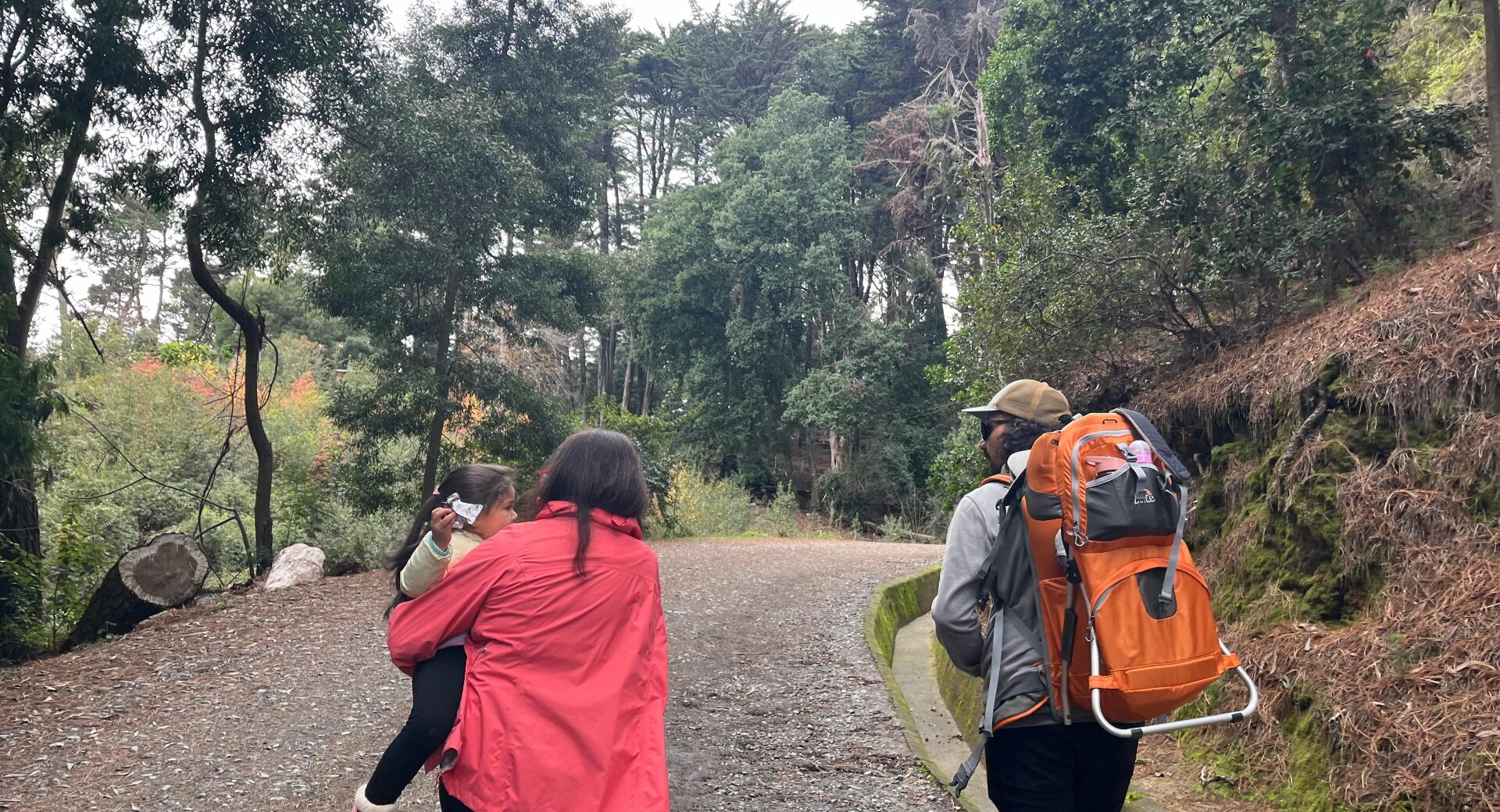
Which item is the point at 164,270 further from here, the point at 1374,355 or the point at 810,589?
the point at 1374,355

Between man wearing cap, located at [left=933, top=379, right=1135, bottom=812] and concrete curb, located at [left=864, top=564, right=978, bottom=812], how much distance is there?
216cm

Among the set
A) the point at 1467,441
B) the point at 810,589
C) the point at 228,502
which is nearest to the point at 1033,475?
the point at 1467,441

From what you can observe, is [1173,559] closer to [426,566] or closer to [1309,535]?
[426,566]

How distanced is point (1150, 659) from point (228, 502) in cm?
1685

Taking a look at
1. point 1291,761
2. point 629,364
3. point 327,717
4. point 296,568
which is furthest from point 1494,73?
point 629,364

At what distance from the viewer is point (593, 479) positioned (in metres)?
2.51

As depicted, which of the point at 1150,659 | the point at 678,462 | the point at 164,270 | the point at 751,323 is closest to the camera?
the point at 1150,659

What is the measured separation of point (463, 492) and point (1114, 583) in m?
1.89

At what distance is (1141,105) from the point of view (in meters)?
10.9

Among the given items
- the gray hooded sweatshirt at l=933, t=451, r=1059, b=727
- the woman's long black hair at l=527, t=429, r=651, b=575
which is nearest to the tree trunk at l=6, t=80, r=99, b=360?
the woman's long black hair at l=527, t=429, r=651, b=575

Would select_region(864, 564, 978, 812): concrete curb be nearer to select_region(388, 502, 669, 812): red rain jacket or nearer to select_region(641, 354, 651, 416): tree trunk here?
select_region(388, 502, 669, 812): red rain jacket

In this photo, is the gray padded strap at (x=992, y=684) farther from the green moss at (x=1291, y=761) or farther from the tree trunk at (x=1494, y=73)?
the tree trunk at (x=1494, y=73)

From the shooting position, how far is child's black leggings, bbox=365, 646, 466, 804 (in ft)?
8.12

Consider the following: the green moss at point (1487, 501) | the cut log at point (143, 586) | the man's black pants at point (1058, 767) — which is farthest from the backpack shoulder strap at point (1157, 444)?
the cut log at point (143, 586)
